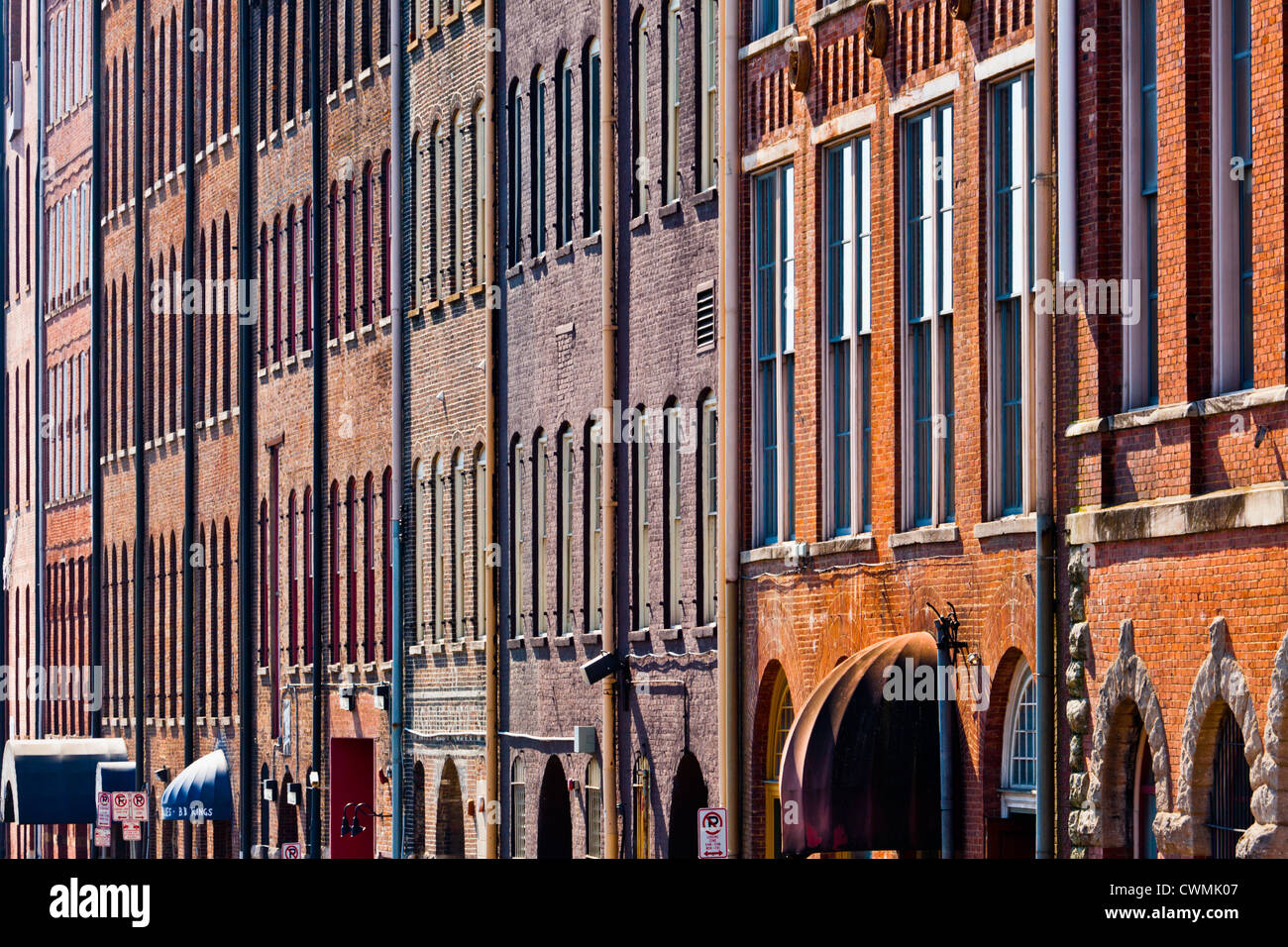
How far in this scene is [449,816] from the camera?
4075 centimetres

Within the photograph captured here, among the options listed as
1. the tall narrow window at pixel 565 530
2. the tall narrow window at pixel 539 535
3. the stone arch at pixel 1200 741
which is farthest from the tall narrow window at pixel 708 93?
the stone arch at pixel 1200 741

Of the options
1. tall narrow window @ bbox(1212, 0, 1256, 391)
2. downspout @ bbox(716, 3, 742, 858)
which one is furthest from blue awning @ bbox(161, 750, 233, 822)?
tall narrow window @ bbox(1212, 0, 1256, 391)

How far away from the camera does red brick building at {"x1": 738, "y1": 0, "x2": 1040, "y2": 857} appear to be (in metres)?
23.6

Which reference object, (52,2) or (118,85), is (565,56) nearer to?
(118,85)

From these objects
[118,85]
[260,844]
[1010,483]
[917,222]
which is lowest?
[260,844]

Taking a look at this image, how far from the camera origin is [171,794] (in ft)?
171

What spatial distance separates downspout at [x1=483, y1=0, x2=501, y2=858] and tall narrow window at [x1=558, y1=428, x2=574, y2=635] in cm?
264

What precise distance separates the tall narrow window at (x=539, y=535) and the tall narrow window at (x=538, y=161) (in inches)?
94.5

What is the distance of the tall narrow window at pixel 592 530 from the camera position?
3478 cm

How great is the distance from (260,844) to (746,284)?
890 inches

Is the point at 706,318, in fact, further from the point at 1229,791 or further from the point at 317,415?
the point at 317,415

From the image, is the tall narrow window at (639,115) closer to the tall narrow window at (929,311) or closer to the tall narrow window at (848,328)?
the tall narrow window at (848,328)

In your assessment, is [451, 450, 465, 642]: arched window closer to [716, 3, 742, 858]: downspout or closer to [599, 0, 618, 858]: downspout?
[599, 0, 618, 858]: downspout
